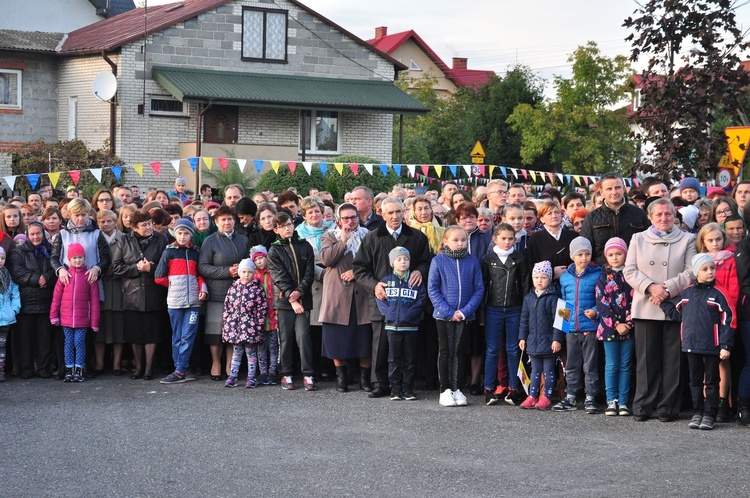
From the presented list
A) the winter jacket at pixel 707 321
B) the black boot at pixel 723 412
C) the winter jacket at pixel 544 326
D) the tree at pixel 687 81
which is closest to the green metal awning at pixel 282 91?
the tree at pixel 687 81

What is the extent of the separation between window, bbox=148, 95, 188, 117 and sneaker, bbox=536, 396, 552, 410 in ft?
83.6

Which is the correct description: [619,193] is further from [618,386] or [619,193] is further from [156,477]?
[156,477]

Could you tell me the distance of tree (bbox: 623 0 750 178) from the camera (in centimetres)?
1745

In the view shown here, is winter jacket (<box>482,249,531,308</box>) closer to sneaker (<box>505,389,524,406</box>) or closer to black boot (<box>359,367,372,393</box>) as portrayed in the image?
sneaker (<box>505,389,524,406</box>)

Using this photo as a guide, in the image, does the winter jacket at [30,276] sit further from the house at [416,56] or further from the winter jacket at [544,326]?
the house at [416,56]

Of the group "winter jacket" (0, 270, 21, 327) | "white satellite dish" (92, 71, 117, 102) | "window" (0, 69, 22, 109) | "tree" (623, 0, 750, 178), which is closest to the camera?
"winter jacket" (0, 270, 21, 327)

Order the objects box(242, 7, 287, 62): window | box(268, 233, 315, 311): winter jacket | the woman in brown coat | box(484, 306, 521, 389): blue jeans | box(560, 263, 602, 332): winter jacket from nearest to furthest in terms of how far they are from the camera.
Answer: box(560, 263, 602, 332): winter jacket < box(484, 306, 521, 389): blue jeans < the woman in brown coat < box(268, 233, 315, 311): winter jacket < box(242, 7, 287, 62): window

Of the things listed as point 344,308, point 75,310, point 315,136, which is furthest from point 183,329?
point 315,136

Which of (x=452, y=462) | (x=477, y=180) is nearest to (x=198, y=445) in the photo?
(x=452, y=462)

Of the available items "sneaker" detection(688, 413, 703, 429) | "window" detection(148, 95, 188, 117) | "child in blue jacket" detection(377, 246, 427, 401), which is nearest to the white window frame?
"window" detection(148, 95, 188, 117)

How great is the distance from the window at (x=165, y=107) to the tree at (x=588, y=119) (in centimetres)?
1681

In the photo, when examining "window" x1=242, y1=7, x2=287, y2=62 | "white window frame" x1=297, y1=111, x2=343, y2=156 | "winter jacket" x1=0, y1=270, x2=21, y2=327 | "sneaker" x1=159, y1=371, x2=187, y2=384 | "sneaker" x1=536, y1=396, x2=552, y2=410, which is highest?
"window" x1=242, y1=7, x2=287, y2=62

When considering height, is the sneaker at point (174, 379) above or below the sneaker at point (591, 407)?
below

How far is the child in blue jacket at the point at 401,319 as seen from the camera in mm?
10727
